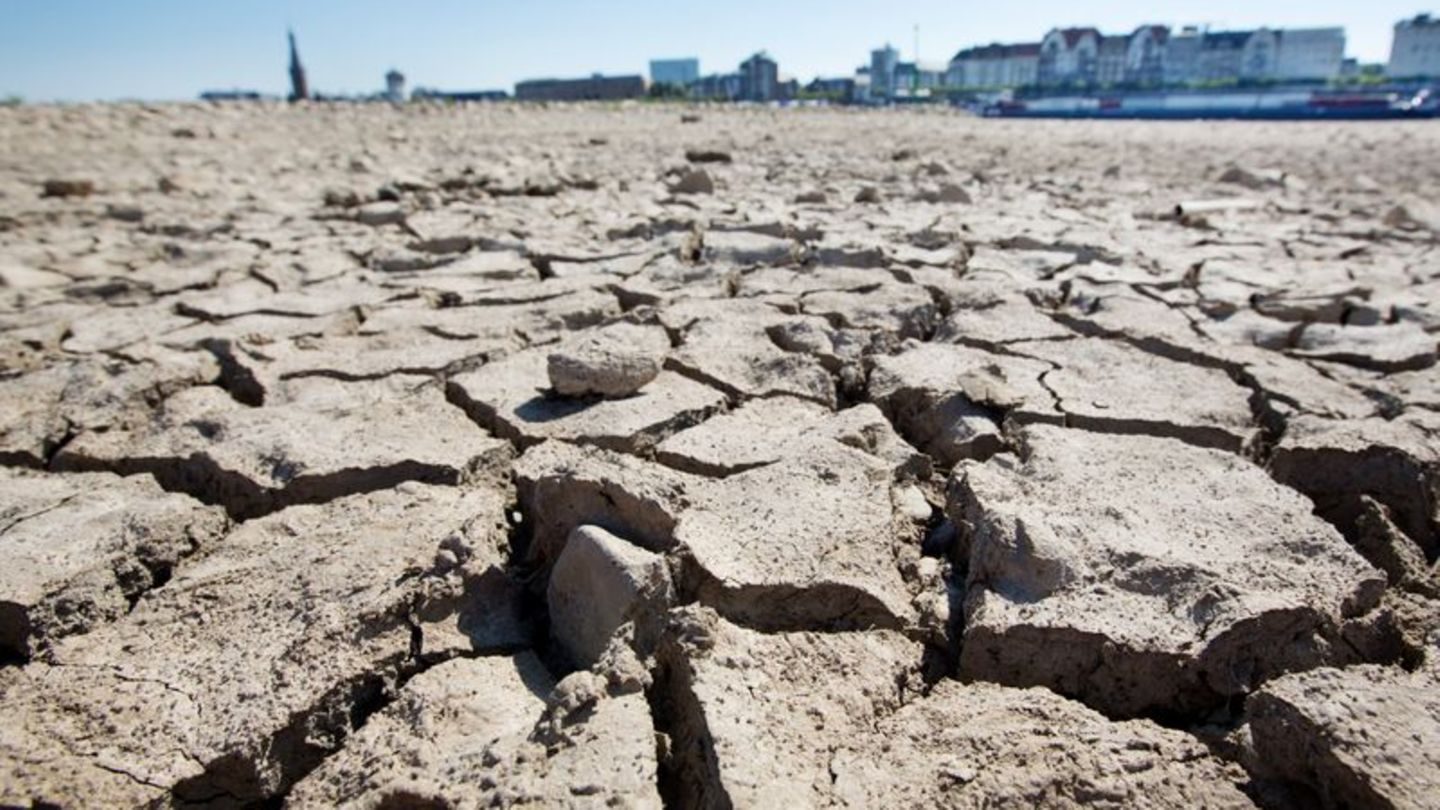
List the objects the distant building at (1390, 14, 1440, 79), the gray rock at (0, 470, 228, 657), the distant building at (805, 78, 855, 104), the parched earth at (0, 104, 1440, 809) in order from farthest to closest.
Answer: the distant building at (1390, 14, 1440, 79)
the distant building at (805, 78, 855, 104)
the gray rock at (0, 470, 228, 657)
the parched earth at (0, 104, 1440, 809)

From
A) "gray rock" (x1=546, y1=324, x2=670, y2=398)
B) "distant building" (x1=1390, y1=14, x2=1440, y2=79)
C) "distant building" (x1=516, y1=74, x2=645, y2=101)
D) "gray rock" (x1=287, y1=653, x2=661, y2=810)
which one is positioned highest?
"distant building" (x1=1390, y1=14, x2=1440, y2=79)

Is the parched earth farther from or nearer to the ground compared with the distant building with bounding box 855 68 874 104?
nearer to the ground

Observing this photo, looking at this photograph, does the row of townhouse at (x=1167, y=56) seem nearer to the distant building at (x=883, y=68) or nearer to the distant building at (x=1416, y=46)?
the distant building at (x=1416, y=46)

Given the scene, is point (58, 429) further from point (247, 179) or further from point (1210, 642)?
point (247, 179)

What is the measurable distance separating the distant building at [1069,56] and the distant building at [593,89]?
29817 millimetres

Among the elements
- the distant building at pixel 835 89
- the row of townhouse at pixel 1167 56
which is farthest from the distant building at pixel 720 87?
the row of townhouse at pixel 1167 56

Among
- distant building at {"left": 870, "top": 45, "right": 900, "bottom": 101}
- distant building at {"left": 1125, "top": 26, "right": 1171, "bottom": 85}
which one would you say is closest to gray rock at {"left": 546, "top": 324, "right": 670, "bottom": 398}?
distant building at {"left": 870, "top": 45, "right": 900, "bottom": 101}

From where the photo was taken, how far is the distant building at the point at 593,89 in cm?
2981

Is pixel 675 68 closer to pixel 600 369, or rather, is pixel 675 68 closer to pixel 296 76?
pixel 296 76

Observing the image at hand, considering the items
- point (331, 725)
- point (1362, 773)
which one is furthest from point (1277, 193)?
point (331, 725)

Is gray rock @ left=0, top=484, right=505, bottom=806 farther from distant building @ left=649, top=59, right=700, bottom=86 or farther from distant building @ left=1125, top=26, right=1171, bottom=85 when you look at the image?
distant building @ left=649, top=59, right=700, bottom=86

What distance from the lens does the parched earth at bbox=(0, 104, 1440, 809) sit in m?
1.01

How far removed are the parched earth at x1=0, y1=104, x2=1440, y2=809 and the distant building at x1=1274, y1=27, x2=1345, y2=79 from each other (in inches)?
2192

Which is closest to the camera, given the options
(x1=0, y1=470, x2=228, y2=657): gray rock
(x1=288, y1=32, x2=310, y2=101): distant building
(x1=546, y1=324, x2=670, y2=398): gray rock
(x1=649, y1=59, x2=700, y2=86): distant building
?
(x1=0, y1=470, x2=228, y2=657): gray rock
